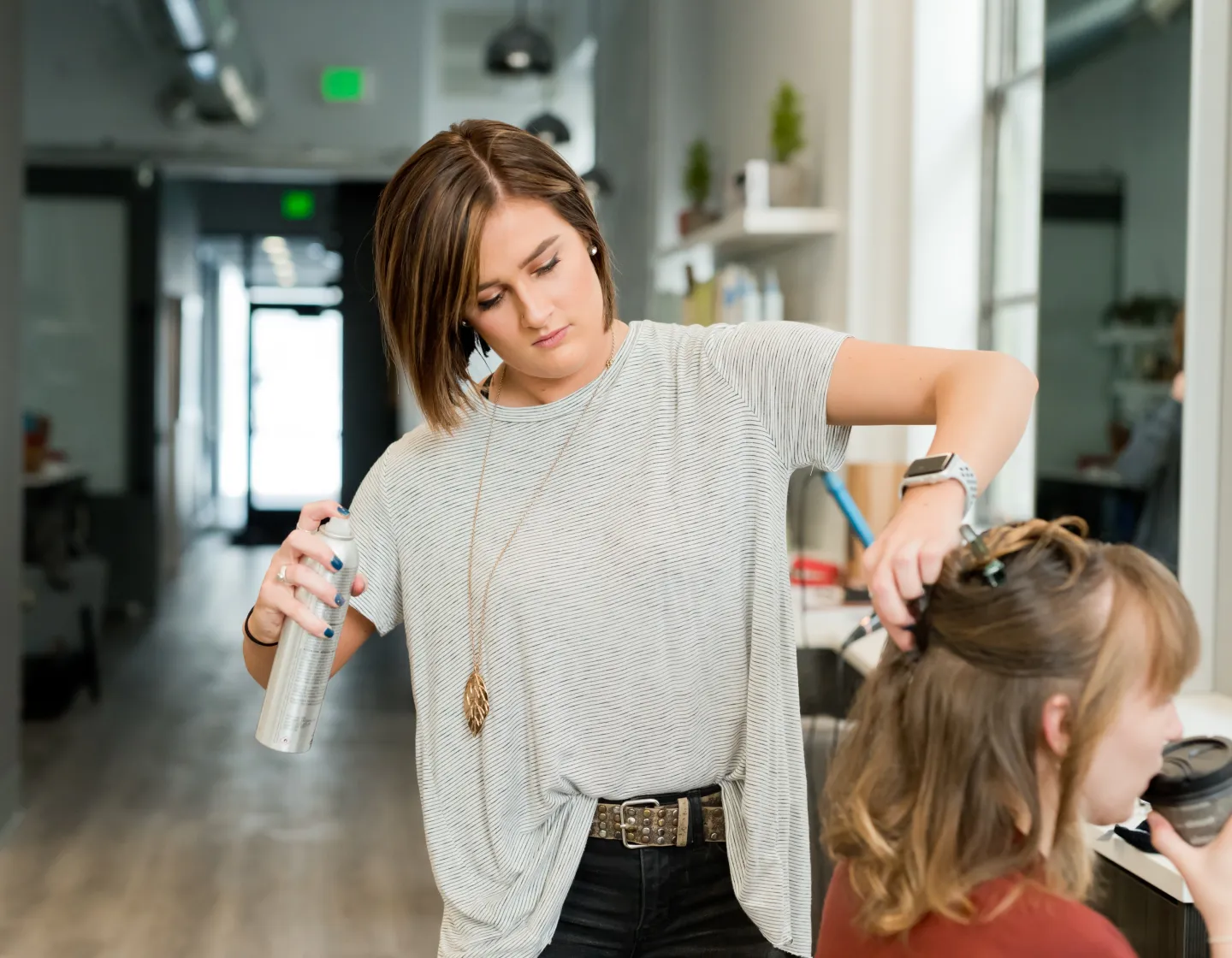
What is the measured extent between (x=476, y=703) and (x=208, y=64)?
19.1 ft

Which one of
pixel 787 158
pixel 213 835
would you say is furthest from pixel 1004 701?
pixel 213 835

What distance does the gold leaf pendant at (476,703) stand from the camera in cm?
126

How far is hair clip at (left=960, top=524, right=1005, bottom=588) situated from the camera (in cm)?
92

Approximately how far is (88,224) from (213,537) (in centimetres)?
564

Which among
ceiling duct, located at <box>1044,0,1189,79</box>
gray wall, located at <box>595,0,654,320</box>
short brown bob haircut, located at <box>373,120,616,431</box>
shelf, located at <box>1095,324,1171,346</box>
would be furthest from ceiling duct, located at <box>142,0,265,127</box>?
short brown bob haircut, located at <box>373,120,616,431</box>

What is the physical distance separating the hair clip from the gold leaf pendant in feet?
1.64

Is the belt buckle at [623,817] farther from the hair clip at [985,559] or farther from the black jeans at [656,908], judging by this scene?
the hair clip at [985,559]

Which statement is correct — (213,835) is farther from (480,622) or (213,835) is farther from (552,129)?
(552,129)

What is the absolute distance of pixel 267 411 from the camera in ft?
42.3

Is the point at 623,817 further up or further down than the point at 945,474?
further down

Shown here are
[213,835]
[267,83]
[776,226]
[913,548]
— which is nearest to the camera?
[913,548]

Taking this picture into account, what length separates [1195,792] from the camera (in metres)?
1.05

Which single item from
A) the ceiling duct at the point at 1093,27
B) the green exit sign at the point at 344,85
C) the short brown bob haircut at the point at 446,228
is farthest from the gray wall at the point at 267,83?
the short brown bob haircut at the point at 446,228

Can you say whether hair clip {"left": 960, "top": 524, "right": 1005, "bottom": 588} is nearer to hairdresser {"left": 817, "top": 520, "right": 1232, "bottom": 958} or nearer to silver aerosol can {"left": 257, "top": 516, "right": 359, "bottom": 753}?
hairdresser {"left": 817, "top": 520, "right": 1232, "bottom": 958}
